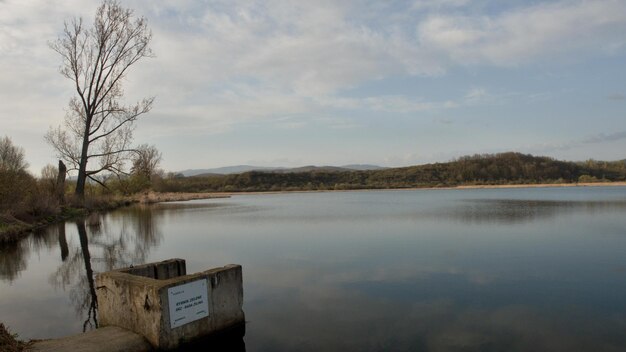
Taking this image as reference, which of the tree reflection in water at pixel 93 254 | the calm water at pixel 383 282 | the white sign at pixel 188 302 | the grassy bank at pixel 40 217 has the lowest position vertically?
the calm water at pixel 383 282

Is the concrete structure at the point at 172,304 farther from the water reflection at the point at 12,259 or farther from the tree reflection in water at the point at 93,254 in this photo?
the water reflection at the point at 12,259

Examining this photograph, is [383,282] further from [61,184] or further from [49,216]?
[61,184]

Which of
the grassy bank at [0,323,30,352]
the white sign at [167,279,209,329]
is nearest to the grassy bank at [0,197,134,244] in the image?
the grassy bank at [0,323,30,352]

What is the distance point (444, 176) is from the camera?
8538 centimetres

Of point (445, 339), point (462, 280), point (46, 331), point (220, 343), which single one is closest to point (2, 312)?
point (46, 331)

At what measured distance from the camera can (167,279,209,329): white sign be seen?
17.3ft

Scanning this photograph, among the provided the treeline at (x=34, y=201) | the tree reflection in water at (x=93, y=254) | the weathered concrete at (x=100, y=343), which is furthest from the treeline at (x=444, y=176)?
the weathered concrete at (x=100, y=343)

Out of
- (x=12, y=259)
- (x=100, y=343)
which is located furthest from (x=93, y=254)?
(x=100, y=343)

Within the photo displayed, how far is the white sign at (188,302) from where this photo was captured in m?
5.26

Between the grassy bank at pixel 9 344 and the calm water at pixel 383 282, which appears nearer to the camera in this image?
the grassy bank at pixel 9 344

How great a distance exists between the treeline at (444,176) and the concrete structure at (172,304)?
69.2 metres

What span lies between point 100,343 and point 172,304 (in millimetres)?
838

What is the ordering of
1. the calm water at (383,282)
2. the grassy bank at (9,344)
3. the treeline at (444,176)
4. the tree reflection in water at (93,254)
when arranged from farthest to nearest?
1. the treeline at (444,176)
2. the tree reflection in water at (93,254)
3. the calm water at (383,282)
4. the grassy bank at (9,344)

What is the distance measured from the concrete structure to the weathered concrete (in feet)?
0.36
